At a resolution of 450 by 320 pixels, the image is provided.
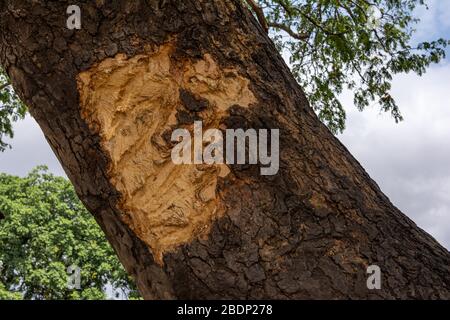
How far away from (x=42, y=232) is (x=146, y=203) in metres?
12.0

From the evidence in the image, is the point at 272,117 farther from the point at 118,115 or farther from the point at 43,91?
the point at 43,91

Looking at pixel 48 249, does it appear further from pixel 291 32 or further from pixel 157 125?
pixel 157 125

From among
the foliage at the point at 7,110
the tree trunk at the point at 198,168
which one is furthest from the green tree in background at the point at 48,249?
the tree trunk at the point at 198,168

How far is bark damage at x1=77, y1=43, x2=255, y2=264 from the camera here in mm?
1990

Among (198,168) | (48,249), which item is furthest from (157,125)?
(48,249)

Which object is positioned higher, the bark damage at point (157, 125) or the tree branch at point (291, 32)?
the tree branch at point (291, 32)

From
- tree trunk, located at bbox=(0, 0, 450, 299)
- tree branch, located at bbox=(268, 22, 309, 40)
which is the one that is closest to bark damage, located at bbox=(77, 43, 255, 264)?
tree trunk, located at bbox=(0, 0, 450, 299)

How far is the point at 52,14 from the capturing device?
216 centimetres

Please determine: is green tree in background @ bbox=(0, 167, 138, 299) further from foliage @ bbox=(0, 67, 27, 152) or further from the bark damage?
the bark damage

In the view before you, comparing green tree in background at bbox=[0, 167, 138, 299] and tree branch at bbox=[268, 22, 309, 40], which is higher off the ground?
tree branch at bbox=[268, 22, 309, 40]

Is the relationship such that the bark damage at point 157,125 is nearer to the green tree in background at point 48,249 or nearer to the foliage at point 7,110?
the foliage at point 7,110

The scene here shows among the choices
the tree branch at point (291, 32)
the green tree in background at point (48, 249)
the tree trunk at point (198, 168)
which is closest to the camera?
the tree trunk at point (198, 168)

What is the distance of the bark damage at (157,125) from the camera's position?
1.99 m
